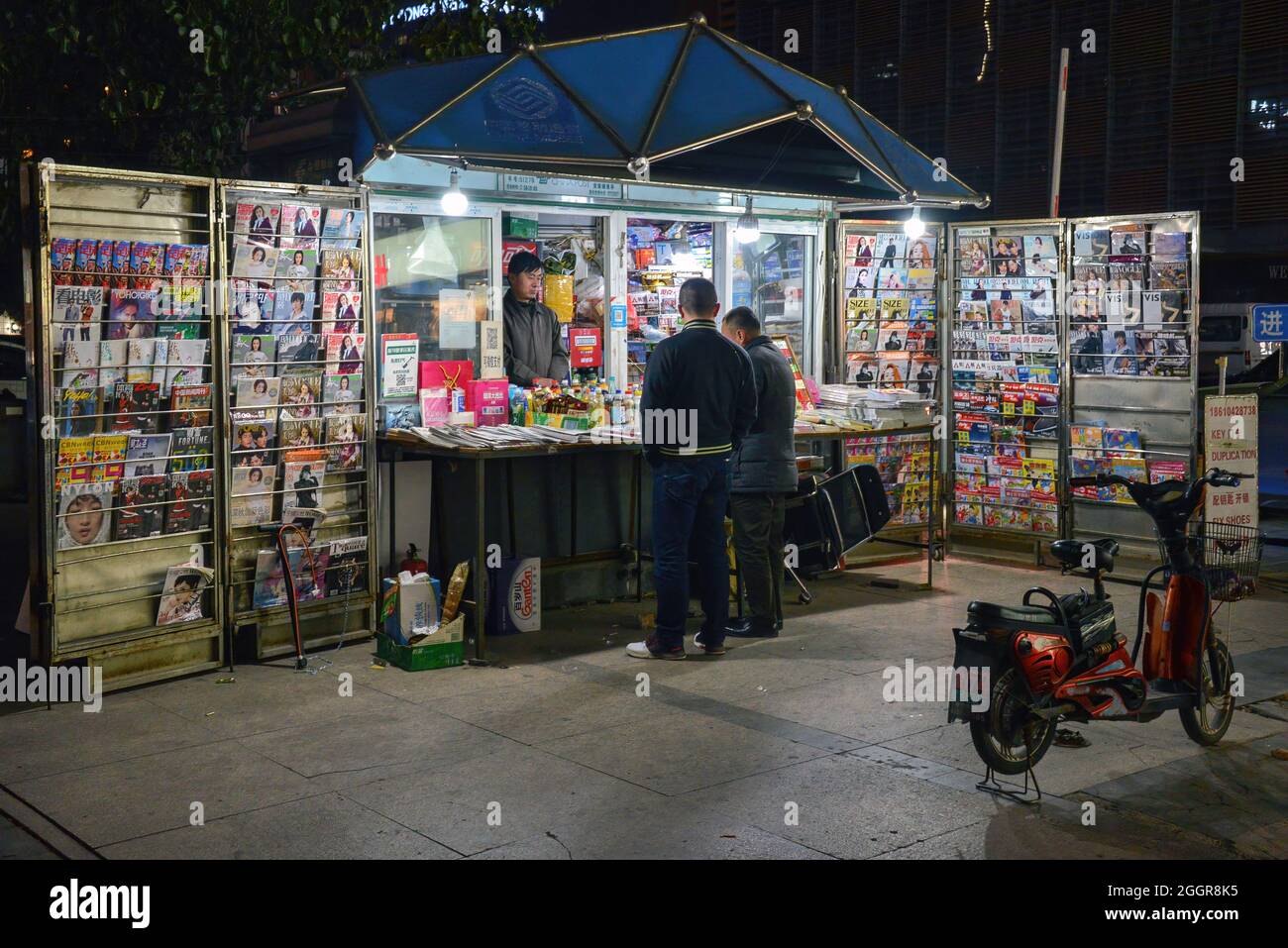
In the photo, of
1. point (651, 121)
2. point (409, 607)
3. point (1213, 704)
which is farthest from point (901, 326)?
point (1213, 704)

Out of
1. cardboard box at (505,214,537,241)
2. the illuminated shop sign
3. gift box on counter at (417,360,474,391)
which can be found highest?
the illuminated shop sign

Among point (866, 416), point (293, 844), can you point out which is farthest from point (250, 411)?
point (866, 416)

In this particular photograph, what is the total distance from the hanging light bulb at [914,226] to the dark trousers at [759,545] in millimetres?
3361

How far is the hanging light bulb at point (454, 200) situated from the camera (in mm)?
8594

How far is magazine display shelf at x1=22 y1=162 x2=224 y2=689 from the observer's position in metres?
6.77

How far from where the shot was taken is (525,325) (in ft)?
30.8

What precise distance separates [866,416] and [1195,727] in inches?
166

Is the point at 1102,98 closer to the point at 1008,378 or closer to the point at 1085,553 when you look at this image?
the point at 1008,378

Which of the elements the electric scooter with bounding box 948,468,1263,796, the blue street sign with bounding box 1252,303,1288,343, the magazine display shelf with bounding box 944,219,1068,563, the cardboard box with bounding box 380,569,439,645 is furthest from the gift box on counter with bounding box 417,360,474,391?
the blue street sign with bounding box 1252,303,1288,343

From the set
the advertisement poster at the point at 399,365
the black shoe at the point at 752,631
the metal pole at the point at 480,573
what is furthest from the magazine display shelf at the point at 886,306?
the metal pole at the point at 480,573

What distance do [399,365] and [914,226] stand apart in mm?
4494

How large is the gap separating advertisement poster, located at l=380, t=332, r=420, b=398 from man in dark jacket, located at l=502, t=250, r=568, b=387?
94cm

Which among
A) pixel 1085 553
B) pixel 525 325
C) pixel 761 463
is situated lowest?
pixel 1085 553

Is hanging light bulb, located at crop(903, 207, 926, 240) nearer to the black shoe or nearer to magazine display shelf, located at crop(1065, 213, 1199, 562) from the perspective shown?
magazine display shelf, located at crop(1065, 213, 1199, 562)
